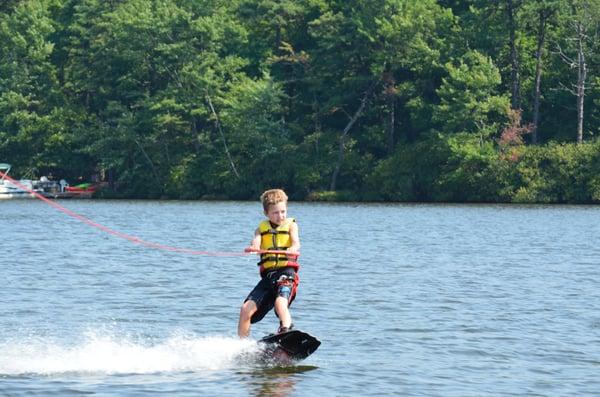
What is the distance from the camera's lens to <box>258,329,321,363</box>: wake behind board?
54.3 feet

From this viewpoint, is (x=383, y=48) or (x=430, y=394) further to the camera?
(x=383, y=48)

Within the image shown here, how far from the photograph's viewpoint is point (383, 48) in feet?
282

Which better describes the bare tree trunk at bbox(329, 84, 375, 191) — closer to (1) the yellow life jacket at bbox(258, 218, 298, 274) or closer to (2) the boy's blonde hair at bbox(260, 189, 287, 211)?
(1) the yellow life jacket at bbox(258, 218, 298, 274)

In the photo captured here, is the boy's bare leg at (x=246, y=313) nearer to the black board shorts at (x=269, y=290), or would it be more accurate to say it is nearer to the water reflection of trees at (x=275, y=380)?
the black board shorts at (x=269, y=290)

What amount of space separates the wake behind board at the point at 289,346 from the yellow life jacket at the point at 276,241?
2.87 ft

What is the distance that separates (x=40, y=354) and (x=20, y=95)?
266 ft

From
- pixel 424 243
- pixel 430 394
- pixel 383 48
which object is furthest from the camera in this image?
pixel 383 48

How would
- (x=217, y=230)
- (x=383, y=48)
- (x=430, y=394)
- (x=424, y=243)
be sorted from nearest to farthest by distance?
(x=430, y=394), (x=424, y=243), (x=217, y=230), (x=383, y=48)

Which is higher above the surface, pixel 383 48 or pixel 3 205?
pixel 383 48

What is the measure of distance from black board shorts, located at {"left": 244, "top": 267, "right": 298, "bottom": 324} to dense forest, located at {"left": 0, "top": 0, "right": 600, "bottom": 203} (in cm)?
6252

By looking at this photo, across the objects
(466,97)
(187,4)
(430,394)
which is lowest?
(430,394)

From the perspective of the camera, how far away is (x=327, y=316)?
23.0 m

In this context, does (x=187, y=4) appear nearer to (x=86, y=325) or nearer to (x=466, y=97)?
(x=466, y=97)

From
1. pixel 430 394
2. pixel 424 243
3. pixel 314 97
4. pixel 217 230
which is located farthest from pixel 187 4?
pixel 430 394
